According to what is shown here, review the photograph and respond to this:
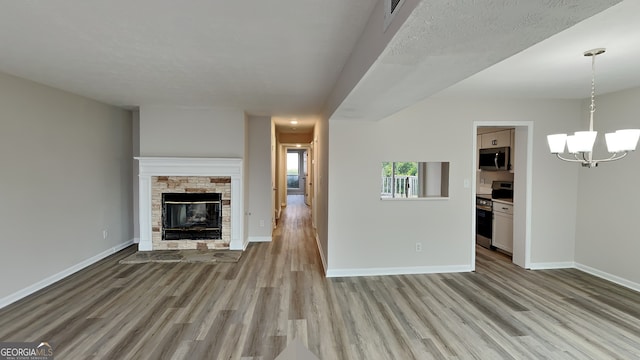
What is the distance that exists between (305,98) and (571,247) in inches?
171

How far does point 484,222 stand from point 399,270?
2.23m

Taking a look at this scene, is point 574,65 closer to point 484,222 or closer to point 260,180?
point 484,222

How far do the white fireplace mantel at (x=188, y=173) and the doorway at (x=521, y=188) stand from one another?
3.62 metres

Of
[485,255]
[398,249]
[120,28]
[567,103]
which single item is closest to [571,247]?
[485,255]

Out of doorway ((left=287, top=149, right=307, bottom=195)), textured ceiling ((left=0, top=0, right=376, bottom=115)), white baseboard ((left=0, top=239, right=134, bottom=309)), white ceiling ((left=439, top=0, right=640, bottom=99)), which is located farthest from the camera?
doorway ((left=287, top=149, right=307, bottom=195))

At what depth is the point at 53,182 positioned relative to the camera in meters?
3.62

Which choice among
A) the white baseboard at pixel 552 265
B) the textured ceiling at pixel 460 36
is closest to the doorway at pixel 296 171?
the white baseboard at pixel 552 265

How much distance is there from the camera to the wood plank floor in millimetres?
2373

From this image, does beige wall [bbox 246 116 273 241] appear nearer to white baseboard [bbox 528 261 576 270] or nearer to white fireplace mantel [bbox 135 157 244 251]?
white fireplace mantel [bbox 135 157 244 251]

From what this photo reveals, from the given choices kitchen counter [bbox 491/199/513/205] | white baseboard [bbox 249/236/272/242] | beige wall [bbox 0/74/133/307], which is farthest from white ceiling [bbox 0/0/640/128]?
white baseboard [bbox 249/236/272/242]

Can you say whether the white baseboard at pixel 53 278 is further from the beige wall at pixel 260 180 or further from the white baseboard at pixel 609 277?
the white baseboard at pixel 609 277

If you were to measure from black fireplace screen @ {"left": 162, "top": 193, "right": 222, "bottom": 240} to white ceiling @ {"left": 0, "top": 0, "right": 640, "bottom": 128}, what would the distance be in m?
1.95

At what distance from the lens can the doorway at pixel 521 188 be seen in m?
4.17

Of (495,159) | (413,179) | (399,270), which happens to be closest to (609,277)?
(495,159)
